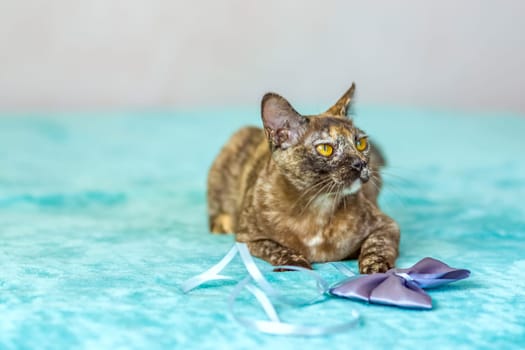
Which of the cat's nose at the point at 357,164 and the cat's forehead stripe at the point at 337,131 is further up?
the cat's forehead stripe at the point at 337,131

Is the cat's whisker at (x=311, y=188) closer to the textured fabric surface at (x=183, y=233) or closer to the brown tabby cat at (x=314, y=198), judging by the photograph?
the brown tabby cat at (x=314, y=198)

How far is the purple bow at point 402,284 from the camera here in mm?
1993

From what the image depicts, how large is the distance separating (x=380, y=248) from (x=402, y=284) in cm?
37

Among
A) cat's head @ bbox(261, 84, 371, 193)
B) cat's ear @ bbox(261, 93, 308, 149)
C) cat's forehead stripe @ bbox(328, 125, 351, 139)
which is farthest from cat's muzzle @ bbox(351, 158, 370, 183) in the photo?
cat's ear @ bbox(261, 93, 308, 149)

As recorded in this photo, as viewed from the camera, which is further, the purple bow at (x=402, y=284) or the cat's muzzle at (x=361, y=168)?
the cat's muzzle at (x=361, y=168)

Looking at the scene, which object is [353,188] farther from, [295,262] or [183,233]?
[183,233]

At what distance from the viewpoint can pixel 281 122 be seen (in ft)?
7.97

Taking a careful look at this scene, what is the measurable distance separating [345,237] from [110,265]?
750 mm

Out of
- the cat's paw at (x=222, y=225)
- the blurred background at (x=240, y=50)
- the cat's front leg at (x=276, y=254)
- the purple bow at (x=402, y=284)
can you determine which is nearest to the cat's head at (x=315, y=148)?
the cat's front leg at (x=276, y=254)

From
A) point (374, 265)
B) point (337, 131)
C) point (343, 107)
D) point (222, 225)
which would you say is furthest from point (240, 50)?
point (374, 265)

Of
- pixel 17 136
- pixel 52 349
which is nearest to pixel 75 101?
pixel 17 136

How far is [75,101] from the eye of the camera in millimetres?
5492

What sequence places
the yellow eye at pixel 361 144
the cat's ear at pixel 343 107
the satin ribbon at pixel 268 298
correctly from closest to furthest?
the satin ribbon at pixel 268 298 → the yellow eye at pixel 361 144 → the cat's ear at pixel 343 107

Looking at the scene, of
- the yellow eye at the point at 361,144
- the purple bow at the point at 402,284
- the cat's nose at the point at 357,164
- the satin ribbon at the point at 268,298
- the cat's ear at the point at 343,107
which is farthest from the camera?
the cat's ear at the point at 343,107
